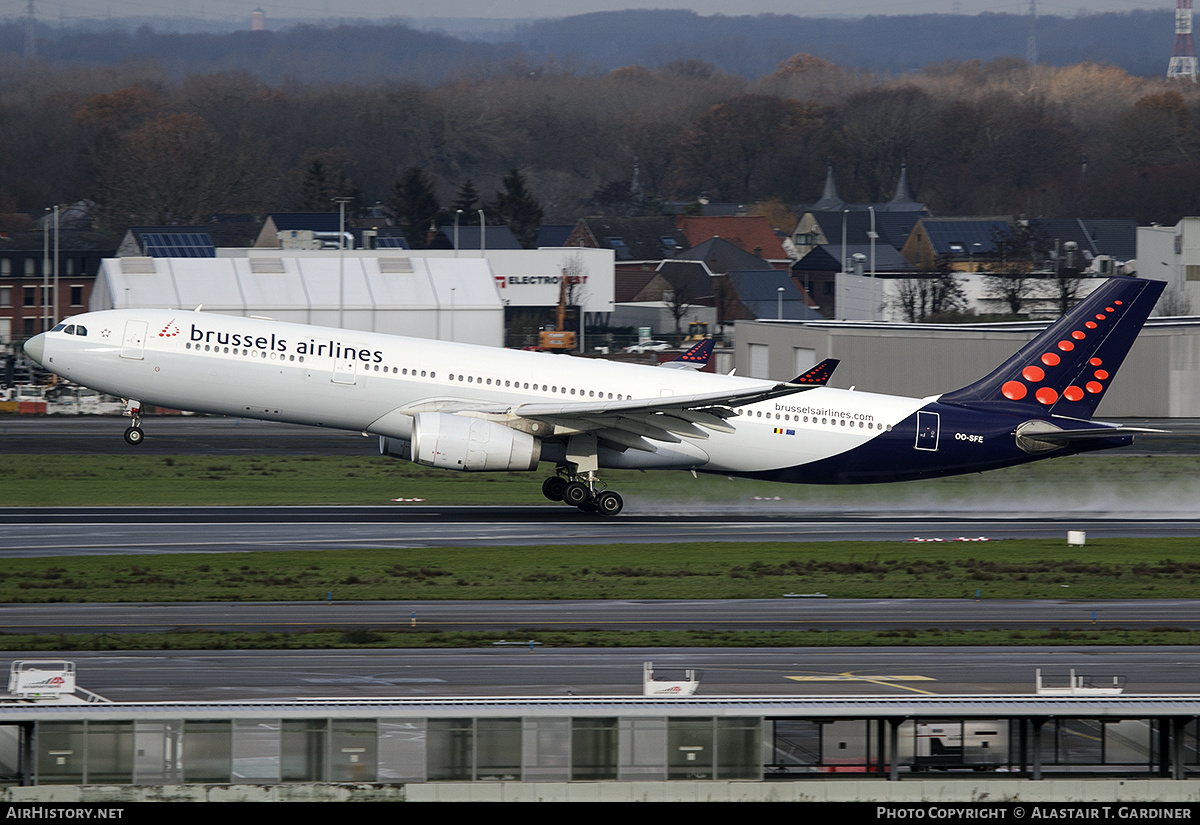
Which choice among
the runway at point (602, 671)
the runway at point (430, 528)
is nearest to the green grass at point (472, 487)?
the runway at point (430, 528)

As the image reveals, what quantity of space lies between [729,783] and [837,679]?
8927 millimetres

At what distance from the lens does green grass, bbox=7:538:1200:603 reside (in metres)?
32.2

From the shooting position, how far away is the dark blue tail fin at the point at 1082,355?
45.0 metres

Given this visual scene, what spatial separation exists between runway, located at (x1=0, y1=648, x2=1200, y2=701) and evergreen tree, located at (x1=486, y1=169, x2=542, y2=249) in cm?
15147

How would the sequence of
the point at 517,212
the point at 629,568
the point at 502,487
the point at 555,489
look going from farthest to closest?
the point at 517,212, the point at 502,487, the point at 555,489, the point at 629,568

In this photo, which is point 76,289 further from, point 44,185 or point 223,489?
point 44,185

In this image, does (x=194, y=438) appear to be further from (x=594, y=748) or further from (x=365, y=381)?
(x=594, y=748)

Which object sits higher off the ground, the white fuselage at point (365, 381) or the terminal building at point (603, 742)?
the white fuselage at point (365, 381)

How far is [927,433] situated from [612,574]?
49.3 feet

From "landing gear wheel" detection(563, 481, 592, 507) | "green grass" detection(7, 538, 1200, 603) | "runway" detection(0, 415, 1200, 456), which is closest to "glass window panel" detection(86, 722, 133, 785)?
"green grass" detection(7, 538, 1200, 603)

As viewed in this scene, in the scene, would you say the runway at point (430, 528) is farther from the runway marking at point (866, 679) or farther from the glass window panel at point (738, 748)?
the glass window panel at point (738, 748)

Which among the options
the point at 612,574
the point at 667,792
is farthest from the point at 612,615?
the point at 667,792

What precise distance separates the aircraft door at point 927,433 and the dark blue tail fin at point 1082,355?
1676mm

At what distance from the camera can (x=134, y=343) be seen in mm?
42156
